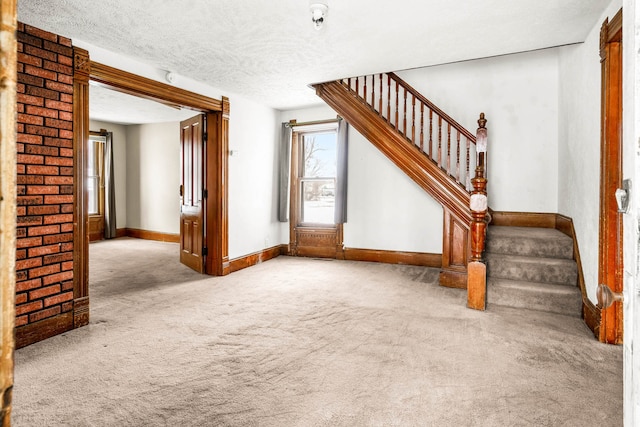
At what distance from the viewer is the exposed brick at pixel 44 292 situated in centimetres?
264

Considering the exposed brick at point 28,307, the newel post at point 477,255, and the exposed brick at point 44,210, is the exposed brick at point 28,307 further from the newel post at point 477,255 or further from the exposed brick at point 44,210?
the newel post at point 477,255

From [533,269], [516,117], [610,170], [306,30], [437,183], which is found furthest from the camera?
[516,117]

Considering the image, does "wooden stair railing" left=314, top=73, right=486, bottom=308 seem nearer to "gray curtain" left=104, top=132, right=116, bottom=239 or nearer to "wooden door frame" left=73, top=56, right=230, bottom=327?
"wooden door frame" left=73, top=56, right=230, bottom=327

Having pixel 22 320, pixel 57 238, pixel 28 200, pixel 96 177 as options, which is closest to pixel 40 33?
pixel 28 200

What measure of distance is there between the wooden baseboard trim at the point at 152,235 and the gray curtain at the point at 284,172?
119 inches

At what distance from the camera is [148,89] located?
3.70m

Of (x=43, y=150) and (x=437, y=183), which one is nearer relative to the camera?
(x=43, y=150)

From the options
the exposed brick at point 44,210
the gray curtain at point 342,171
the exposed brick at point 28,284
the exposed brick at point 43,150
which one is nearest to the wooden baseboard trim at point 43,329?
the exposed brick at point 28,284

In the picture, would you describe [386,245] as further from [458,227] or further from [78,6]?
[78,6]

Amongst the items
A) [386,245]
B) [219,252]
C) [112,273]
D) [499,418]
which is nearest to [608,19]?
[499,418]

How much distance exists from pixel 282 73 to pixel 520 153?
3.38m

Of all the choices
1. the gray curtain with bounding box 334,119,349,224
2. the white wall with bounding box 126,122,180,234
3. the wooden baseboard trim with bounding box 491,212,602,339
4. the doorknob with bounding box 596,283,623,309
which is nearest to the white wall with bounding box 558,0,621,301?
the wooden baseboard trim with bounding box 491,212,602,339

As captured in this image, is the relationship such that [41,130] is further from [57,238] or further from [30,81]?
[57,238]

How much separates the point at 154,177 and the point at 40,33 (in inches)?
223
